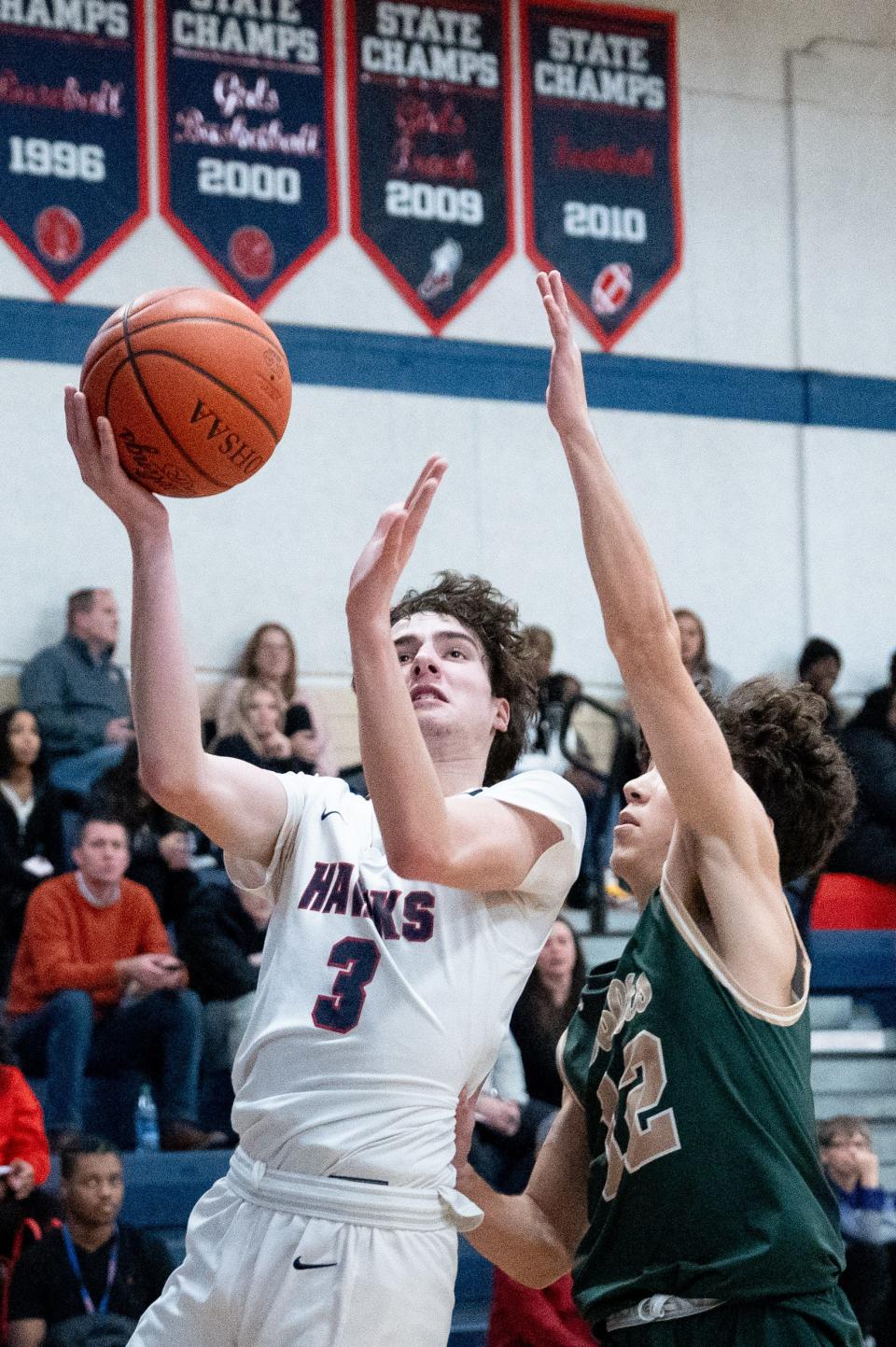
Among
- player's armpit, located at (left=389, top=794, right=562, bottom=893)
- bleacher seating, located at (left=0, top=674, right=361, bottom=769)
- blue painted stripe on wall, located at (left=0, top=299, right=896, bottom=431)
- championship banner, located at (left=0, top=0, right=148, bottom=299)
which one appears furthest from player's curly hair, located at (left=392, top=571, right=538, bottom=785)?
championship banner, located at (left=0, top=0, right=148, bottom=299)

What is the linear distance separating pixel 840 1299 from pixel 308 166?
364 inches

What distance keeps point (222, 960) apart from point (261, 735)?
2.05 metres

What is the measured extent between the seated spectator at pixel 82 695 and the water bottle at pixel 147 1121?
5.88 feet

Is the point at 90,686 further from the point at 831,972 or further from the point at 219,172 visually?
the point at 831,972

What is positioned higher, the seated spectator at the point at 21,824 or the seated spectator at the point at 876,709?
the seated spectator at the point at 876,709

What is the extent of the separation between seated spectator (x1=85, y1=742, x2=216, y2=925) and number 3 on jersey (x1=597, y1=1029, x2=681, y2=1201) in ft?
17.5

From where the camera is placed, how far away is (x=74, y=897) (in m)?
7.62

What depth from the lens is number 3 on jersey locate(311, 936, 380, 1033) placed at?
299cm

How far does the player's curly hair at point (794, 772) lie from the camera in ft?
9.86

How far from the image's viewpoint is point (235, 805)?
10.3 ft

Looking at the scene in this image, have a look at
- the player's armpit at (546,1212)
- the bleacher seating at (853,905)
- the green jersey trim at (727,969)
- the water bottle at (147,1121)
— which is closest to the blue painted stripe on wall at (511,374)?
the bleacher seating at (853,905)

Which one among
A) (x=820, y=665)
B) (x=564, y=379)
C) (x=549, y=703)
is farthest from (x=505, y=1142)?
(x=820, y=665)

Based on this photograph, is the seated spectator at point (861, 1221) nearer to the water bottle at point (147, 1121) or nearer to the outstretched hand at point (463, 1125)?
the water bottle at point (147, 1121)

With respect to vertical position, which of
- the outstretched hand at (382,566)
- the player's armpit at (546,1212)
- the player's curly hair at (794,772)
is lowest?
Answer: the player's armpit at (546,1212)
